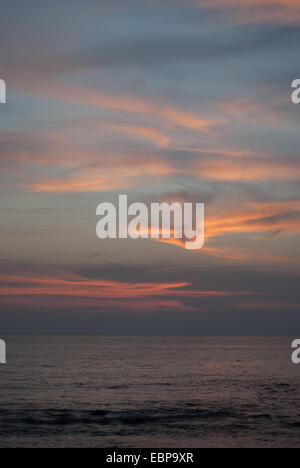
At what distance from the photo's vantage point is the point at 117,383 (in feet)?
222

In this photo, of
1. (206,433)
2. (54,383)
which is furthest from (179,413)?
(54,383)

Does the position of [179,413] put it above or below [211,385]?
below

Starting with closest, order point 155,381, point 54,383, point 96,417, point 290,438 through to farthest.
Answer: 1. point 290,438
2. point 96,417
3. point 54,383
4. point 155,381

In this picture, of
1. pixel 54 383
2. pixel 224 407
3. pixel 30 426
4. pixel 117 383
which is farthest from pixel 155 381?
pixel 30 426

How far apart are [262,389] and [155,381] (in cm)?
1546

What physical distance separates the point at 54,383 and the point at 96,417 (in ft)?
78.7

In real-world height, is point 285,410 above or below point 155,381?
below

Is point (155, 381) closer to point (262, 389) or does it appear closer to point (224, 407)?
point (262, 389)

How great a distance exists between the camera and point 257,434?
36.6m

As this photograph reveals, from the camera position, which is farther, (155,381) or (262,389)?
(155,381)

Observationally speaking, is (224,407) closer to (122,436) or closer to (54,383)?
(122,436)
